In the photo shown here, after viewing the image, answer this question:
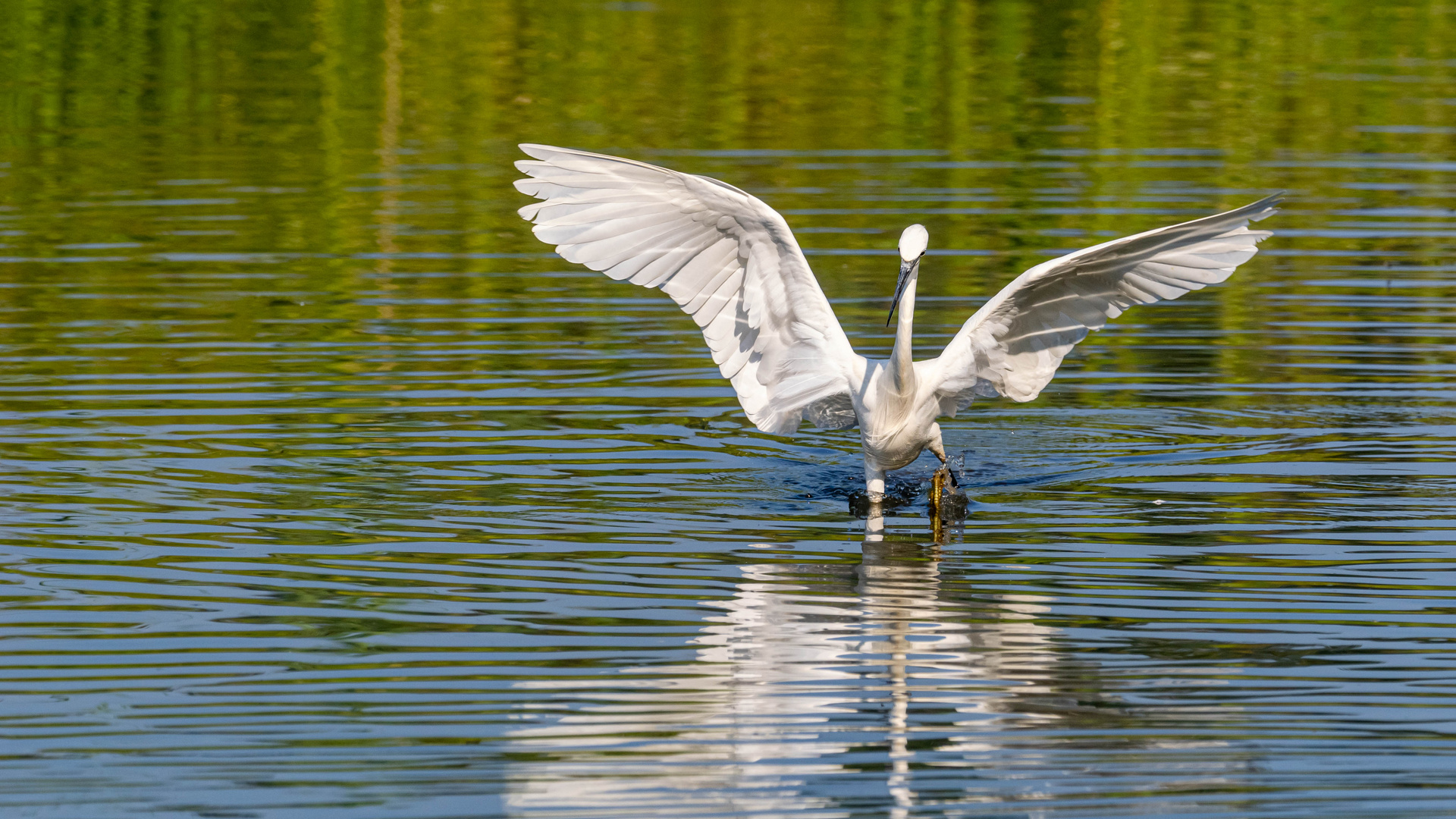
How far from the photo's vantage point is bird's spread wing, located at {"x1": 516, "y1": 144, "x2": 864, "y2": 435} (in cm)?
934

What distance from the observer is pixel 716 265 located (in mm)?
9617

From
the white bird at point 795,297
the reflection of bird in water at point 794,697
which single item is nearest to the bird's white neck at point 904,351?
the white bird at point 795,297

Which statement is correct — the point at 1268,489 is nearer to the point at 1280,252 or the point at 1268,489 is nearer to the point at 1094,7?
the point at 1280,252

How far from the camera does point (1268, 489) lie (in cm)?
930

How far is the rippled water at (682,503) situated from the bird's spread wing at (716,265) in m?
0.59

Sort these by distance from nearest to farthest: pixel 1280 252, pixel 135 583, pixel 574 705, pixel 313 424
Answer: pixel 574 705 < pixel 135 583 < pixel 313 424 < pixel 1280 252

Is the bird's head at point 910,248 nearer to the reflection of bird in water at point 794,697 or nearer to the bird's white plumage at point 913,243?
the bird's white plumage at point 913,243

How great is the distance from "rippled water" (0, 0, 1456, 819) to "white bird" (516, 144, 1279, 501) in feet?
1.70

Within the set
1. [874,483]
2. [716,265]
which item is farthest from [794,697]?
[716,265]

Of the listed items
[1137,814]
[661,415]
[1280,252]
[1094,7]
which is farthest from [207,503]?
[1094,7]

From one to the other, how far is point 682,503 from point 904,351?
1316 millimetres

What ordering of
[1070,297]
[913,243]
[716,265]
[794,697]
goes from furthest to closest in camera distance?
[716,265] → [1070,297] → [913,243] → [794,697]

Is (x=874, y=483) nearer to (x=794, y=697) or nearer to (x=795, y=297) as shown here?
(x=795, y=297)

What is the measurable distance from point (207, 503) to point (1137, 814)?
5.09 m
